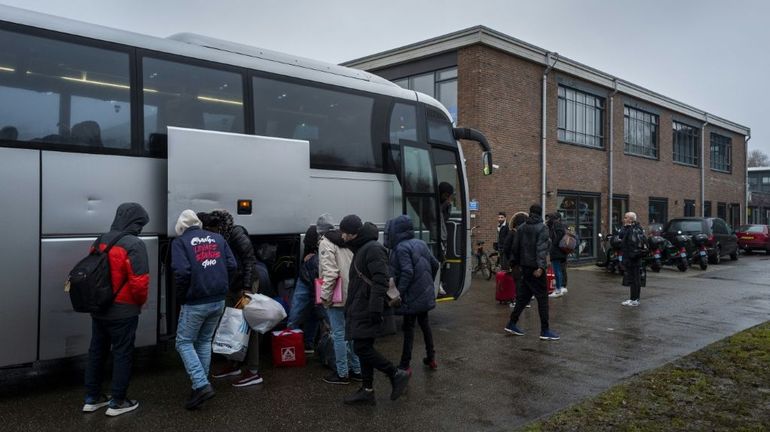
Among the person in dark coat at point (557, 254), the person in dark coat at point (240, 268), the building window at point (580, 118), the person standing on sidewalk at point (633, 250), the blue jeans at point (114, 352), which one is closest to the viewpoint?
the blue jeans at point (114, 352)

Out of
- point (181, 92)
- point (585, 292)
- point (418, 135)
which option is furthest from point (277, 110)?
point (585, 292)

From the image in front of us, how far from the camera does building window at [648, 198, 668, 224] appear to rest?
25987 mm

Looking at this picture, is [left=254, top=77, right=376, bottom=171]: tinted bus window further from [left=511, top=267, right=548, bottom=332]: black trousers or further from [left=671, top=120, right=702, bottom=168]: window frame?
[left=671, top=120, right=702, bottom=168]: window frame

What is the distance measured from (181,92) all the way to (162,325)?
257 centimetres

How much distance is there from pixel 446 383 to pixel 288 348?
74.0 inches

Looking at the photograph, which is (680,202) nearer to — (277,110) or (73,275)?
(277,110)

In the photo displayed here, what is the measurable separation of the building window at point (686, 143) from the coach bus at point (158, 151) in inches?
982

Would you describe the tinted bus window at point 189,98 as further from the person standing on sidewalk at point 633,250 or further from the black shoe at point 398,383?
the person standing on sidewalk at point 633,250

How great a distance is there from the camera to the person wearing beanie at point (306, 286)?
6.50 metres

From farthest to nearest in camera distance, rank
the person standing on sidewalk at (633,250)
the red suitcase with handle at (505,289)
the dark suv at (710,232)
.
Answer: the dark suv at (710,232)
the red suitcase with handle at (505,289)
the person standing on sidewalk at (633,250)

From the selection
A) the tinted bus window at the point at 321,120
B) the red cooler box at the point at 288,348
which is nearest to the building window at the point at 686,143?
the tinted bus window at the point at 321,120

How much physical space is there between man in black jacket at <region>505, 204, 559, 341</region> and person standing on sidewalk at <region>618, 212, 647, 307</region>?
10.1 feet

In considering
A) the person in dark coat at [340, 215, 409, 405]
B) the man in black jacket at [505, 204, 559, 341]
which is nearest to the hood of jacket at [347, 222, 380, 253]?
the person in dark coat at [340, 215, 409, 405]

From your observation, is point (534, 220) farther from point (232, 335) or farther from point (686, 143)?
point (686, 143)
